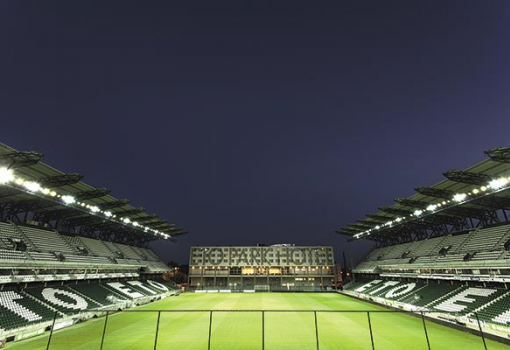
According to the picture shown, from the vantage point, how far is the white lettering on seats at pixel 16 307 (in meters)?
24.1

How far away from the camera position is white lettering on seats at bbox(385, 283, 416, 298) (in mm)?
41728

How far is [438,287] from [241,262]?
4870cm

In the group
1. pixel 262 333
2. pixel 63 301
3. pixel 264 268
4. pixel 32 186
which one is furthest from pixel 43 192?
pixel 264 268

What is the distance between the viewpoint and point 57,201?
36031 millimetres

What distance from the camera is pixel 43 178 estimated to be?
102ft

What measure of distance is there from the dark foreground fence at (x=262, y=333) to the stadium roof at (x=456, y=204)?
14412 mm

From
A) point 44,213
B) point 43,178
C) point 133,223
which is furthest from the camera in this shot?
point 133,223

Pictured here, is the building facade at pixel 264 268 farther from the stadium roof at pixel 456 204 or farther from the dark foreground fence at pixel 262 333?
the dark foreground fence at pixel 262 333

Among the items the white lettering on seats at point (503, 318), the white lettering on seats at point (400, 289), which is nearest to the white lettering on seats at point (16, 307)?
the white lettering on seats at point (503, 318)

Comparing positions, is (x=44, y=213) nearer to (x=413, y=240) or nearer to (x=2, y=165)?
(x=2, y=165)

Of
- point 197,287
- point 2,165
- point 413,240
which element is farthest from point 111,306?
point 413,240

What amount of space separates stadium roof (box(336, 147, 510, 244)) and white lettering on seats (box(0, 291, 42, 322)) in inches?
1643

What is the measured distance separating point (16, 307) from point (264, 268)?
58.0 meters

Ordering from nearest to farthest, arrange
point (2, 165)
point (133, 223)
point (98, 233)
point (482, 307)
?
point (2, 165)
point (482, 307)
point (133, 223)
point (98, 233)
